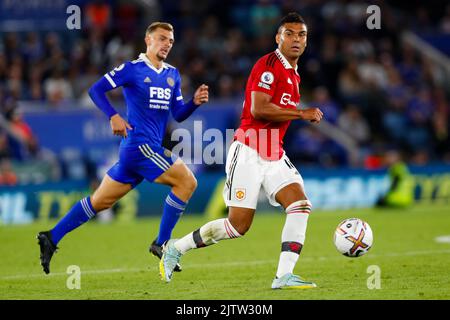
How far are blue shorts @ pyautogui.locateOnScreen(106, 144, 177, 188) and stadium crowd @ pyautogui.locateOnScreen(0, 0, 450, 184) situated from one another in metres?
8.80

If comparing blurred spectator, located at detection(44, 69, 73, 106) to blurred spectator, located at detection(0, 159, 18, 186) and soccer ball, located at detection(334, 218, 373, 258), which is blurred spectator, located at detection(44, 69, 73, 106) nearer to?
blurred spectator, located at detection(0, 159, 18, 186)

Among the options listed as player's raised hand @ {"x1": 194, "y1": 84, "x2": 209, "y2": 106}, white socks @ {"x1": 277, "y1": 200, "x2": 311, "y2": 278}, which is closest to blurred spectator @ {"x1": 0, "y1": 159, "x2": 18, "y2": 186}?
player's raised hand @ {"x1": 194, "y1": 84, "x2": 209, "y2": 106}

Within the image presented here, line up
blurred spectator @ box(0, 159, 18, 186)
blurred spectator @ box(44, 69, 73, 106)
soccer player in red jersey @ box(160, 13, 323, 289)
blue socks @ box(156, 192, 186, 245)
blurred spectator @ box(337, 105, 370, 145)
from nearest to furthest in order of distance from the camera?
soccer player in red jersey @ box(160, 13, 323, 289) < blue socks @ box(156, 192, 186, 245) < blurred spectator @ box(0, 159, 18, 186) < blurred spectator @ box(44, 69, 73, 106) < blurred spectator @ box(337, 105, 370, 145)

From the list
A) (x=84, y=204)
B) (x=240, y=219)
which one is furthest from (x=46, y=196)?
(x=240, y=219)

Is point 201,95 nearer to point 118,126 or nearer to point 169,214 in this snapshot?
point 118,126

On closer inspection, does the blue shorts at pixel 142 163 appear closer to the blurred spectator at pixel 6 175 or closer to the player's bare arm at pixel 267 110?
the player's bare arm at pixel 267 110

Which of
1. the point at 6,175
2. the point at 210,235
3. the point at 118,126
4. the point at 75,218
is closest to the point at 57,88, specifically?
the point at 6,175

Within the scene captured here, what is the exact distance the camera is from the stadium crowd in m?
19.8

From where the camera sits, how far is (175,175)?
9805mm

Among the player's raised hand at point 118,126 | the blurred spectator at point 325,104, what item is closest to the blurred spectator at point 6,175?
the blurred spectator at point 325,104

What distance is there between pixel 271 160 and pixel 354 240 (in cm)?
133

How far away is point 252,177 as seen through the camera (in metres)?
8.63

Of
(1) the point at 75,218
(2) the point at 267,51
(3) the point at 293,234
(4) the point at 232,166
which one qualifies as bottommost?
(3) the point at 293,234
